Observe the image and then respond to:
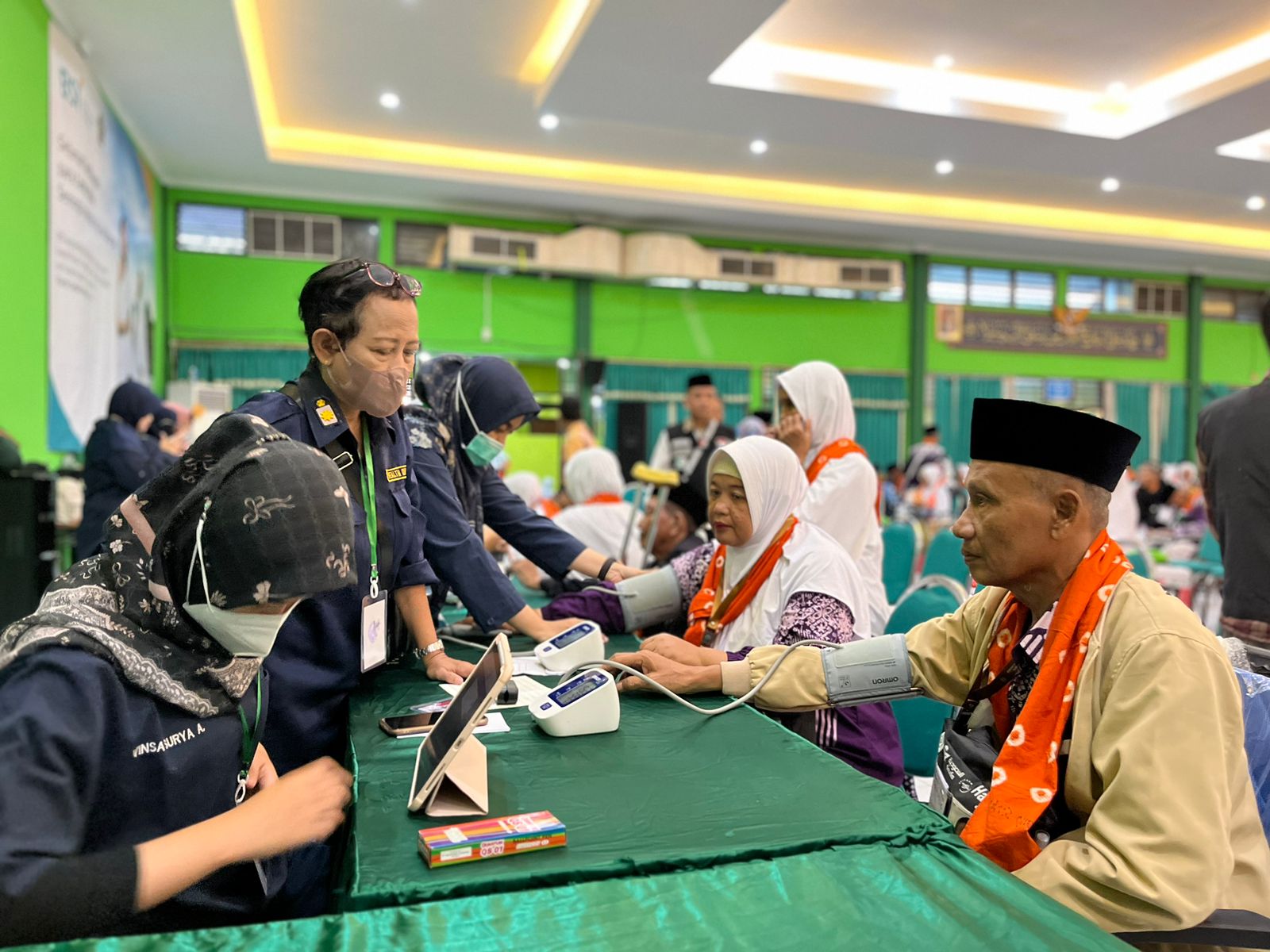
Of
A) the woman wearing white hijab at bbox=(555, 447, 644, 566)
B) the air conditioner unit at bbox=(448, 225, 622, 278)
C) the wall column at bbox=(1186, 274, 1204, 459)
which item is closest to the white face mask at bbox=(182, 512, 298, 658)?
the woman wearing white hijab at bbox=(555, 447, 644, 566)

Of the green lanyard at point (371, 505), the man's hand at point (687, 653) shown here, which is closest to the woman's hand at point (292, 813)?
the green lanyard at point (371, 505)

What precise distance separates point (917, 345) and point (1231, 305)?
485 centimetres

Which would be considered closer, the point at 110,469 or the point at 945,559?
the point at 945,559

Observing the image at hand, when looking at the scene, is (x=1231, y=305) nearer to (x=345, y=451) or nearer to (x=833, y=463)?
(x=833, y=463)

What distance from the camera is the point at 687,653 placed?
1848mm

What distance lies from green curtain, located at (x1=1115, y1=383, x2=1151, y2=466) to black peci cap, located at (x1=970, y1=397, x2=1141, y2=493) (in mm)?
11953

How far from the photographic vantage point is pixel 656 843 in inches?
43.4

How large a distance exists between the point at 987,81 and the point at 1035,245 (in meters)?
4.44

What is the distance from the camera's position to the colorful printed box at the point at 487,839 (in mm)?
1043

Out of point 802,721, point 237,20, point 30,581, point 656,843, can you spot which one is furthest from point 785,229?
point 656,843

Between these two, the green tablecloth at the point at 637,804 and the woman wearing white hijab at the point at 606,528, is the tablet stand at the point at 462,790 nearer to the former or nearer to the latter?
the green tablecloth at the point at 637,804

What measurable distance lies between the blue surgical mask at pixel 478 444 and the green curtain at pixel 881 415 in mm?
9048

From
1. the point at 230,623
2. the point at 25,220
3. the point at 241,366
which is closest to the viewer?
the point at 230,623

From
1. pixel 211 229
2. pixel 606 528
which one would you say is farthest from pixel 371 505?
pixel 211 229
